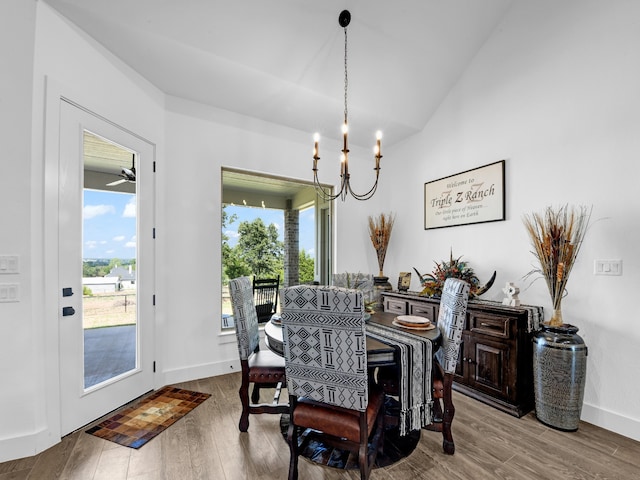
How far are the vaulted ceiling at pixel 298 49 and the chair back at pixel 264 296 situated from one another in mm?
2176

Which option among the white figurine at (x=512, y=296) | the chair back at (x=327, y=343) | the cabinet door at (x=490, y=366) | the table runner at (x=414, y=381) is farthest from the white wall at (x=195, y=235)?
the white figurine at (x=512, y=296)

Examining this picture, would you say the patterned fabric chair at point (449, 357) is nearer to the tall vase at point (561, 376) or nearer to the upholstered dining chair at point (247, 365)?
the tall vase at point (561, 376)

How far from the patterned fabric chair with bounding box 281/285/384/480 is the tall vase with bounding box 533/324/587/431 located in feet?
5.22

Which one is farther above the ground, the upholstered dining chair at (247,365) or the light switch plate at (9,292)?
the light switch plate at (9,292)

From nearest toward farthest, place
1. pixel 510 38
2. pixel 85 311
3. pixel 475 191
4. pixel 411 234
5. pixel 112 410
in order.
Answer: pixel 85 311 < pixel 112 410 < pixel 510 38 < pixel 475 191 < pixel 411 234

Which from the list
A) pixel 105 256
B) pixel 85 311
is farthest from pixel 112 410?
pixel 105 256

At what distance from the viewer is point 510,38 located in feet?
10.1

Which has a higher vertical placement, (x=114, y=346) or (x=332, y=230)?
(x=332, y=230)

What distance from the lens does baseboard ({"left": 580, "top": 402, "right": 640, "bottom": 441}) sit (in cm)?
221

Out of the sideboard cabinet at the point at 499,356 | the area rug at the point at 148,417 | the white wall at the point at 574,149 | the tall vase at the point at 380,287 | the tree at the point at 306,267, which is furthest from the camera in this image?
the tree at the point at 306,267

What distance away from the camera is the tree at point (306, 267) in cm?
593

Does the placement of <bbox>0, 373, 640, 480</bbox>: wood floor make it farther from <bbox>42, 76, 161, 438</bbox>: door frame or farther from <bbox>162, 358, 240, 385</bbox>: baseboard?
<bbox>162, 358, 240, 385</bbox>: baseboard

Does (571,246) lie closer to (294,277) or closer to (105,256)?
(105,256)

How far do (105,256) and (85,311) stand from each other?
468mm
